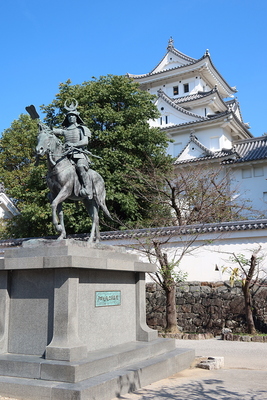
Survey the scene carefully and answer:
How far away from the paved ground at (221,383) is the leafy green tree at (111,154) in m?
10.1

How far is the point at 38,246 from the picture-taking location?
6.61 meters

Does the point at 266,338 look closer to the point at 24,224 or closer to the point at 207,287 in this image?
the point at 207,287

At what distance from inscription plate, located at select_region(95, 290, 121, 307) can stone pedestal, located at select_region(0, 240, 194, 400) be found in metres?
0.02

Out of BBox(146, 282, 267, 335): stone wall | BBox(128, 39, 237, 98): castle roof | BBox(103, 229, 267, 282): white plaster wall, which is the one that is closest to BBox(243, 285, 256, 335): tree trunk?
BBox(146, 282, 267, 335): stone wall

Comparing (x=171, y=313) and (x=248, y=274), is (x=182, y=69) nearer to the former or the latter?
(x=248, y=274)

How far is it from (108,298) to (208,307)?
27.5 feet

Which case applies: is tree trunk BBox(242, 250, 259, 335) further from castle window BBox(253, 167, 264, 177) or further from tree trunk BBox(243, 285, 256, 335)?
castle window BBox(253, 167, 264, 177)

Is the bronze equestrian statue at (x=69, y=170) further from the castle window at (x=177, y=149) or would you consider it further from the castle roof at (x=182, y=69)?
the castle roof at (x=182, y=69)

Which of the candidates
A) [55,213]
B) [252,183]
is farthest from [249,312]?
[252,183]

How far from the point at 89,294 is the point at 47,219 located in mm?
13476

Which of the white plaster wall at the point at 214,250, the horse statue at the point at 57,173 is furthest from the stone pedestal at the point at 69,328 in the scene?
the white plaster wall at the point at 214,250

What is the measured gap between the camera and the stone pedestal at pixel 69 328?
5574 mm

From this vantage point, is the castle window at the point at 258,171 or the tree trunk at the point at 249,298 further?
the castle window at the point at 258,171

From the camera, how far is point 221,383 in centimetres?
675
